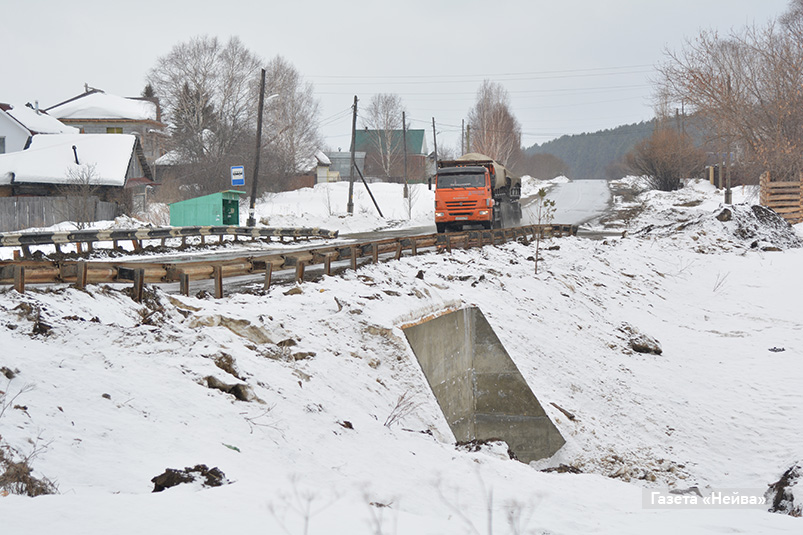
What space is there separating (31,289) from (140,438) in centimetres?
298

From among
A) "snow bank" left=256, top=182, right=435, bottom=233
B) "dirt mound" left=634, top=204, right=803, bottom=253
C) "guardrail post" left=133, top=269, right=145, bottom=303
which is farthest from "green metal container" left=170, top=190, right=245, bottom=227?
"guardrail post" left=133, top=269, right=145, bottom=303

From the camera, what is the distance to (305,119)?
2840 inches

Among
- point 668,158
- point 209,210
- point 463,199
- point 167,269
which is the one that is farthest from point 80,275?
point 668,158

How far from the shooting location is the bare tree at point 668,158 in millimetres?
55000

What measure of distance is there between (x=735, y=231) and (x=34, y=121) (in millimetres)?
46493

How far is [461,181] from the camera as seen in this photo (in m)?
25.9

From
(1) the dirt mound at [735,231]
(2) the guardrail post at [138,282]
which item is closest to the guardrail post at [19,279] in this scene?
(2) the guardrail post at [138,282]

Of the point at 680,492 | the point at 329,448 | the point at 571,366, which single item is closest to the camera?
the point at 329,448

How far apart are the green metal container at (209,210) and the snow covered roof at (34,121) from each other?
20.7m

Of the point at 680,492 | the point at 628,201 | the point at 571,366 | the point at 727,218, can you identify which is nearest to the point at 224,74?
the point at 628,201

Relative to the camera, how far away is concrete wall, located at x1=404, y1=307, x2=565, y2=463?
9.91 metres

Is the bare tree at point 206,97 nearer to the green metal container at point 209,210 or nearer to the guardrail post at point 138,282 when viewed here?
the green metal container at point 209,210

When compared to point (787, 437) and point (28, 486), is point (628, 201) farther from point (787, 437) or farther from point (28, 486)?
point (28, 486)

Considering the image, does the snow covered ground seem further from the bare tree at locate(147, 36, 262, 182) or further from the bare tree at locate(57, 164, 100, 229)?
the bare tree at locate(147, 36, 262, 182)
